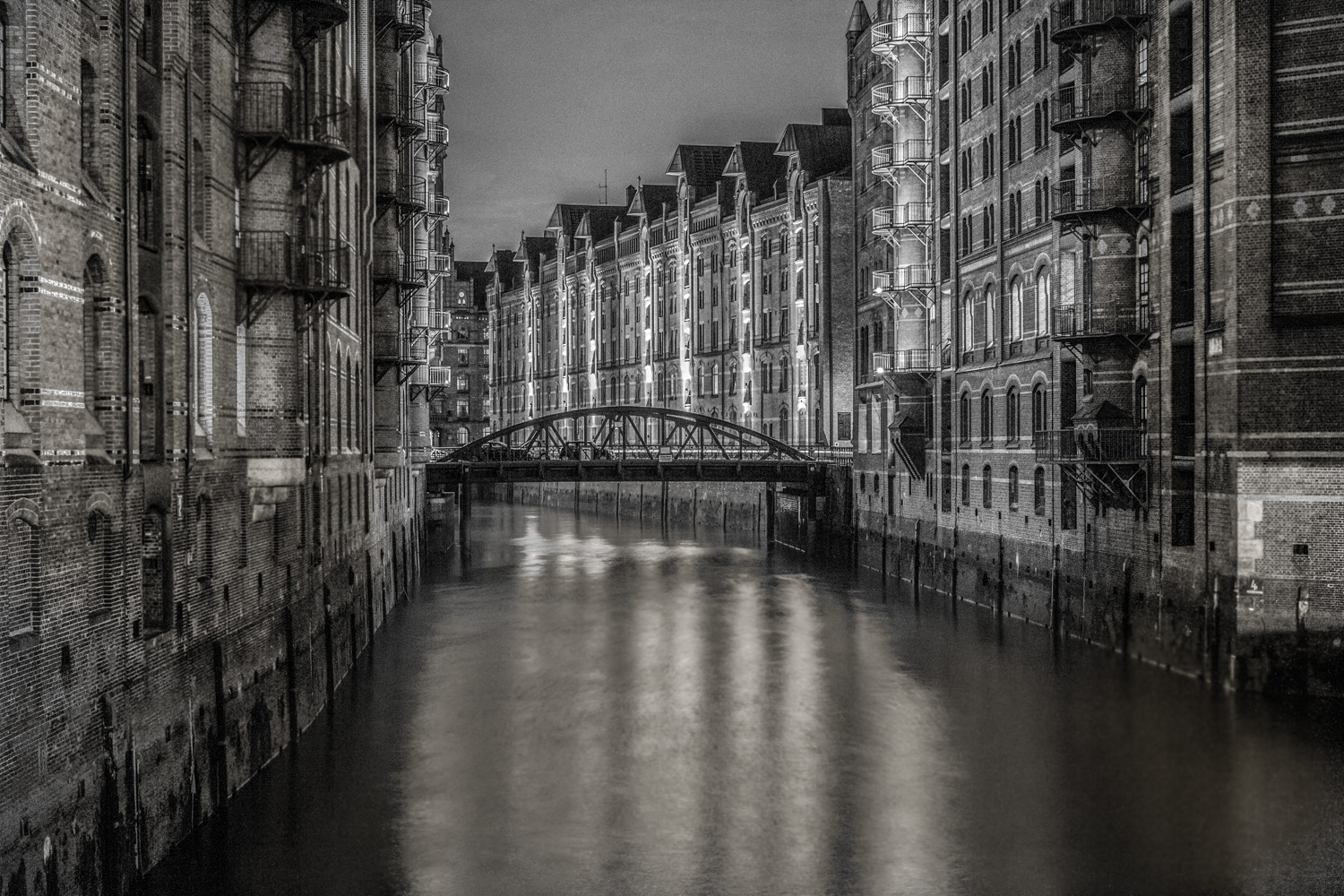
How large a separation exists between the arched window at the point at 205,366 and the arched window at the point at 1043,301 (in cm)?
2338

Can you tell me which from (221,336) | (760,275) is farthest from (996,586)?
(760,275)

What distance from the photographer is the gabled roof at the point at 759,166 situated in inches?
2761

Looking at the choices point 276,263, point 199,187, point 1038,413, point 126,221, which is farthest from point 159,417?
point 1038,413

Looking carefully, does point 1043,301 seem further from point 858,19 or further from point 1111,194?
point 858,19

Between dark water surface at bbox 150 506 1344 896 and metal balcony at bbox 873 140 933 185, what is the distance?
1853 cm

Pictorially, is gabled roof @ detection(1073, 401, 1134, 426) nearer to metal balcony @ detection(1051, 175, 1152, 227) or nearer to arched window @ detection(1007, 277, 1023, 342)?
metal balcony @ detection(1051, 175, 1152, 227)

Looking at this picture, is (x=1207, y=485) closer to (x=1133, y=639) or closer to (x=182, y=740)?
(x=1133, y=639)

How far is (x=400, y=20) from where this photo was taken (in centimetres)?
3862

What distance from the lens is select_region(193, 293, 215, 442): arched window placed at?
1778cm

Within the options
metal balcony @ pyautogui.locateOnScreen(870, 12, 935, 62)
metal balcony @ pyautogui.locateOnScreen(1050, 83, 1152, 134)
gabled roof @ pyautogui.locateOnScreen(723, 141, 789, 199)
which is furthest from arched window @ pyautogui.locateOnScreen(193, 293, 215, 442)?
gabled roof @ pyautogui.locateOnScreen(723, 141, 789, 199)

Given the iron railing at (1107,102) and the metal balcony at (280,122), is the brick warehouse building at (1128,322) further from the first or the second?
the metal balcony at (280,122)

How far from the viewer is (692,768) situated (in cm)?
2070

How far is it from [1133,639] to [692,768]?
1193 centimetres

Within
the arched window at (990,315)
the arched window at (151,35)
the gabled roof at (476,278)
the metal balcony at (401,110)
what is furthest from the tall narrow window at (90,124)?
the gabled roof at (476,278)
